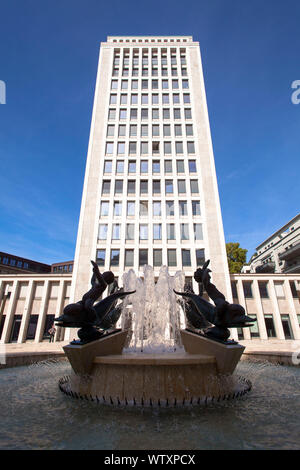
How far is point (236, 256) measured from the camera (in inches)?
1521

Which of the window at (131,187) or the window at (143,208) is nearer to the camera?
the window at (143,208)

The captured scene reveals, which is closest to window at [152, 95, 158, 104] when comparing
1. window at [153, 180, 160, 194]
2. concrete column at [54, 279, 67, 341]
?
window at [153, 180, 160, 194]

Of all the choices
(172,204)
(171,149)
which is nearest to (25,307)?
(172,204)

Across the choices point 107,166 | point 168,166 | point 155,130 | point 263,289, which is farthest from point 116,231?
point 263,289

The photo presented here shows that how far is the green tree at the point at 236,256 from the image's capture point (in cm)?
3700

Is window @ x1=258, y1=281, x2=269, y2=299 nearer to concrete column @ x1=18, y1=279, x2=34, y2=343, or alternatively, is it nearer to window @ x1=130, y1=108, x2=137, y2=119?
concrete column @ x1=18, y1=279, x2=34, y2=343

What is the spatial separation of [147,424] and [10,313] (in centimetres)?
2524

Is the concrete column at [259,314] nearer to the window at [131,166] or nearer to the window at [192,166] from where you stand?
the window at [192,166]

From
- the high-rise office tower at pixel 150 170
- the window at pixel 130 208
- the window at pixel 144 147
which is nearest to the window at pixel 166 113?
the high-rise office tower at pixel 150 170

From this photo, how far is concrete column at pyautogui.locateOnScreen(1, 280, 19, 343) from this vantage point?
21.8 meters

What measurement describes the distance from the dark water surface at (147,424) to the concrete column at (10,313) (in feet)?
71.0

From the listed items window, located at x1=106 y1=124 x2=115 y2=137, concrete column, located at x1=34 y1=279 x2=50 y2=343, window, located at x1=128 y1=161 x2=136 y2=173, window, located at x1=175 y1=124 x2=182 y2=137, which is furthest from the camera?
window, located at x1=106 y1=124 x2=115 y2=137

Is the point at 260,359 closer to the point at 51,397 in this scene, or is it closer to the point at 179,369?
the point at 179,369

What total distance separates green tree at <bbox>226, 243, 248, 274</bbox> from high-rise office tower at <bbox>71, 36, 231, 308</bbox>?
16291mm
